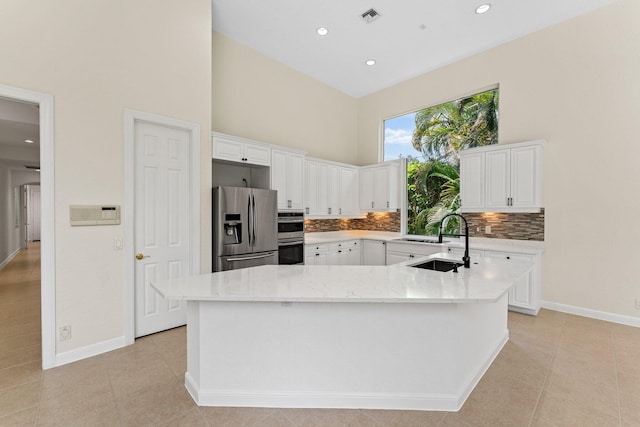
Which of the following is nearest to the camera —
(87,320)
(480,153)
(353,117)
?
(87,320)

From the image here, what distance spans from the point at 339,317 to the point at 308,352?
1.09 feet

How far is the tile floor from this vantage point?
1.91 meters

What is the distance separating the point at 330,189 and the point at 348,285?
3.75 metres

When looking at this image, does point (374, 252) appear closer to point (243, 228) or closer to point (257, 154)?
point (243, 228)

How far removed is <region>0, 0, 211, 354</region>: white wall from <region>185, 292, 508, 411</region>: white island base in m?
1.51

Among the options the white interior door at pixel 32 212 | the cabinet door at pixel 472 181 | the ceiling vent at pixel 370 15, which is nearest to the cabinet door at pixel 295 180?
the ceiling vent at pixel 370 15

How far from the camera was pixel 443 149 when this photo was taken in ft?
17.6

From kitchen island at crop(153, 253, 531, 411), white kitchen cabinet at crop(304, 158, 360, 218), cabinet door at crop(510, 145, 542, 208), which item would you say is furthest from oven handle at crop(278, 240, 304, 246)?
cabinet door at crop(510, 145, 542, 208)

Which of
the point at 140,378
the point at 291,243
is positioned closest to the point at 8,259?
the point at 291,243

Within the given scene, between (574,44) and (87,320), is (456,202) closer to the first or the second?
(574,44)

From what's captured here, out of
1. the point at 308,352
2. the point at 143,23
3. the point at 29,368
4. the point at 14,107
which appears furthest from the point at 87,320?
the point at 14,107

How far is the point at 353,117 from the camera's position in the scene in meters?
6.76

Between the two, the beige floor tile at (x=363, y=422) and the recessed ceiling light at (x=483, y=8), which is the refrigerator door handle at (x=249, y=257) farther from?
the recessed ceiling light at (x=483, y=8)

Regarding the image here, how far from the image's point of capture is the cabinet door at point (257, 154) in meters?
4.19
